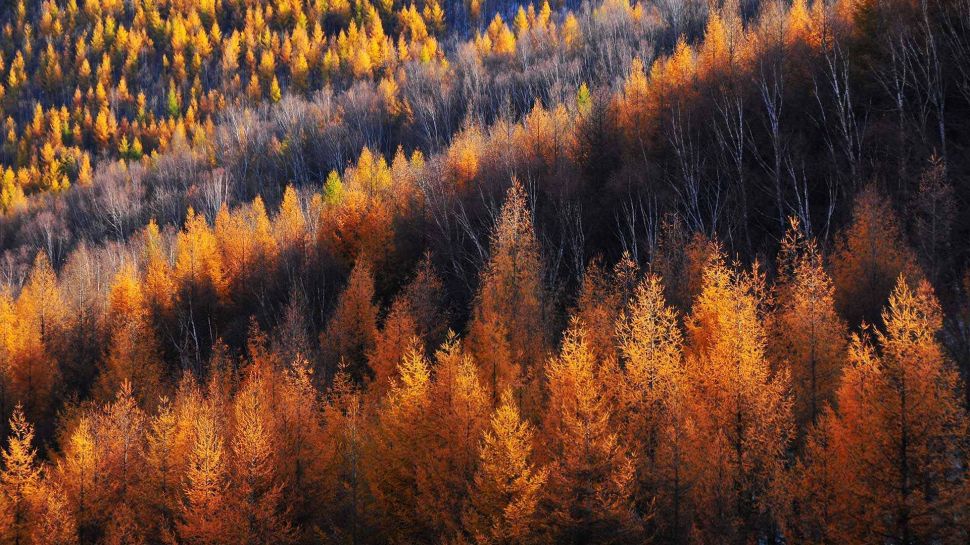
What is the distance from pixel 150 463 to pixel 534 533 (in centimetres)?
2679

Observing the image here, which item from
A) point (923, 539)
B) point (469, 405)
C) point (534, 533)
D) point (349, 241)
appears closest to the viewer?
point (923, 539)

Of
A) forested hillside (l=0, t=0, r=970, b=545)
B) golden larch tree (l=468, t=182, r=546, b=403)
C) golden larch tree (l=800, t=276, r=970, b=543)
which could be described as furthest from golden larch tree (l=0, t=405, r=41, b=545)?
golden larch tree (l=800, t=276, r=970, b=543)

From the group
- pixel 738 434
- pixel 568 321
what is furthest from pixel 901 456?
pixel 568 321

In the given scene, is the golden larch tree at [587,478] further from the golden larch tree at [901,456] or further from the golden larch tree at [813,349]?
the golden larch tree at [813,349]

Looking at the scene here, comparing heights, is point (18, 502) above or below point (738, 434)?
below

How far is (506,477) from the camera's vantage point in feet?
111

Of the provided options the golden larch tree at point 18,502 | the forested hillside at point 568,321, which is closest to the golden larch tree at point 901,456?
the forested hillside at point 568,321

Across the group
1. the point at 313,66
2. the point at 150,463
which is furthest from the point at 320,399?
the point at 313,66

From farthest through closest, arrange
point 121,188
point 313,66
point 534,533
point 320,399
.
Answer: point 313,66 < point 121,188 < point 320,399 < point 534,533

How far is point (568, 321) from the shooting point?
4838cm

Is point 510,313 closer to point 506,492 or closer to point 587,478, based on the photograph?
point 506,492

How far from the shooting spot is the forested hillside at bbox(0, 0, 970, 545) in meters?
30.8

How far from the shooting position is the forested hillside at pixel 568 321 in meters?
30.8

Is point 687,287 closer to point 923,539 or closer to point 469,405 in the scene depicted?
point 469,405
